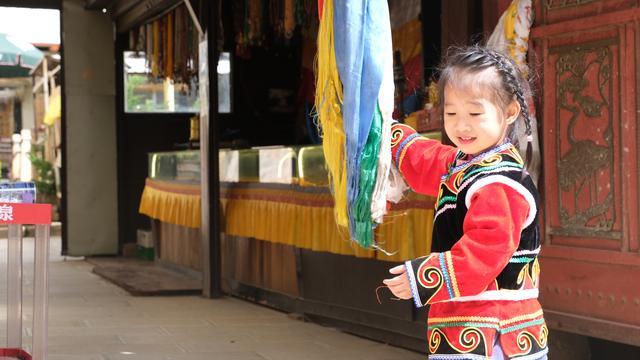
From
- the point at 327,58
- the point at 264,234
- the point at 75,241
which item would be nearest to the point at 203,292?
the point at 264,234

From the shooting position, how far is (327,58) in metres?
2.97

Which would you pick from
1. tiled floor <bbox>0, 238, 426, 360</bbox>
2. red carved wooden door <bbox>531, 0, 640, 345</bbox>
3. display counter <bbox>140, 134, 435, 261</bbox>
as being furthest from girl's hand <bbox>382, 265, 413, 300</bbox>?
tiled floor <bbox>0, 238, 426, 360</bbox>

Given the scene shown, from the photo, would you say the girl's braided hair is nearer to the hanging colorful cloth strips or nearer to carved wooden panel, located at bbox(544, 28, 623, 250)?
the hanging colorful cloth strips

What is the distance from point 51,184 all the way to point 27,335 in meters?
13.5

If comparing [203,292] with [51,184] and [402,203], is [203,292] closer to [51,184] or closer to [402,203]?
[402,203]

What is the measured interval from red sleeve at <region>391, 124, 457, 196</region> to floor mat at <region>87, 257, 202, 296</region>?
701 centimetres

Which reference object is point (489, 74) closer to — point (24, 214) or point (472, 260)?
point (472, 260)

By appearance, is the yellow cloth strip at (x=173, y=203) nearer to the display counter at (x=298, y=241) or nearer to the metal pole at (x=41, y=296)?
the display counter at (x=298, y=241)

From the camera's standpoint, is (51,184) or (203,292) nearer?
(203,292)

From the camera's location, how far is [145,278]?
10.9m

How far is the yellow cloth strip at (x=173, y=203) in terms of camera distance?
35.3ft

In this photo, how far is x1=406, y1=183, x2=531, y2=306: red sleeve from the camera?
2.70 m

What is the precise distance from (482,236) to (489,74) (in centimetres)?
44

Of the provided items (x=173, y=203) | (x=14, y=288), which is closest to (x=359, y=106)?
(x=14, y=288)
